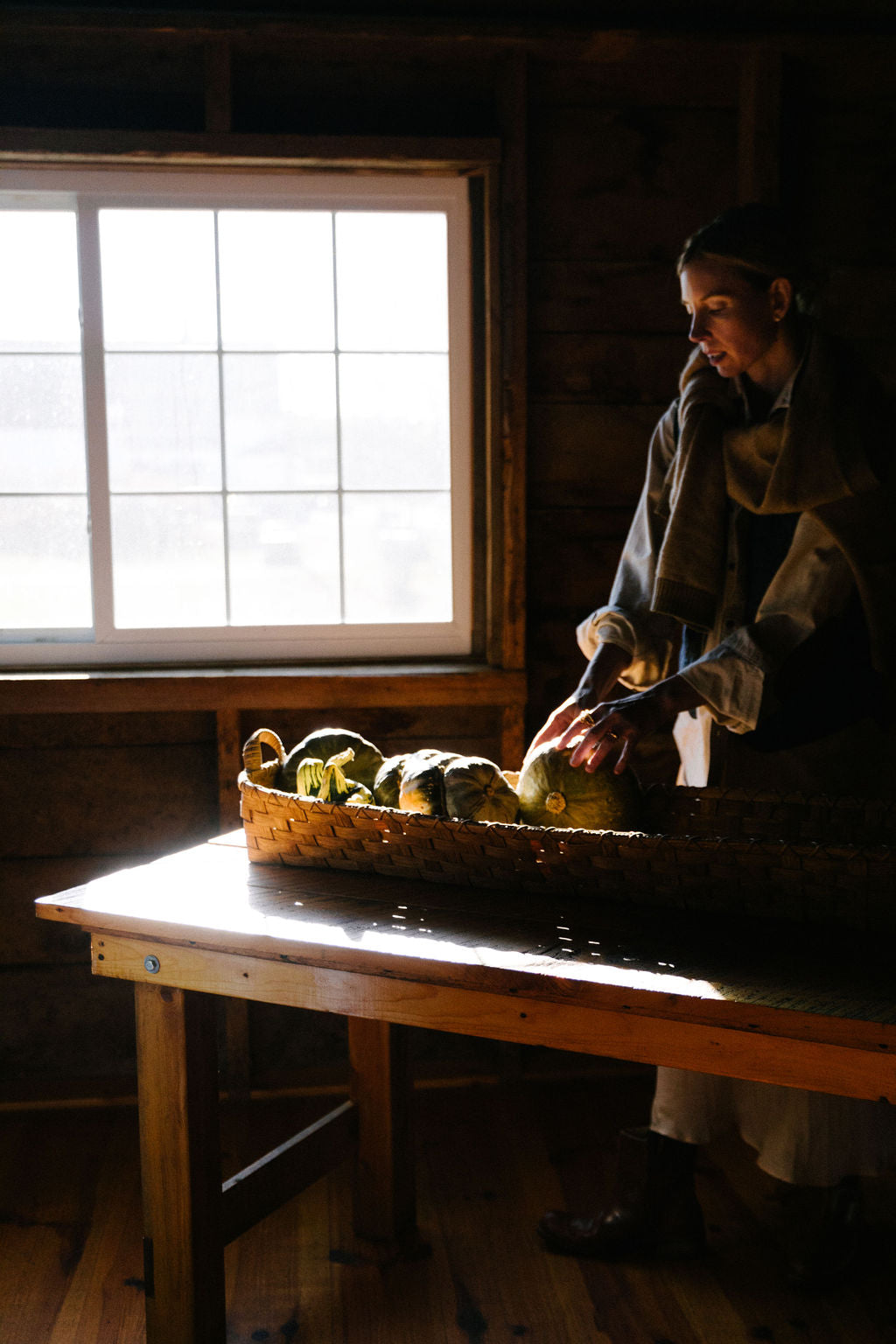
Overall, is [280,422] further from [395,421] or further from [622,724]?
[622,724]

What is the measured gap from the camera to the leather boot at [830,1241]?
183 cm

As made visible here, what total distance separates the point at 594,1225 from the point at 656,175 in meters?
2.17

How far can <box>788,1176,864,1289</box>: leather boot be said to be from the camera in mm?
1827

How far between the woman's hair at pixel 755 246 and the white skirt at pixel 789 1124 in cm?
125

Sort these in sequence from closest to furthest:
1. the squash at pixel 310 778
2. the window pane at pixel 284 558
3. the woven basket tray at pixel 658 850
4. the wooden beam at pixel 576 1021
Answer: the wooden beam at pixel 576 1021 → the woven basket tray at pixel 658 850 → the squash at pixel 310 778 → the window pane at pixel 284 558

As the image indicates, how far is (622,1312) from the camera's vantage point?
1770 mm

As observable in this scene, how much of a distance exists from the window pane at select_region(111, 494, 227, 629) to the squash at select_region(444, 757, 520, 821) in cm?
129

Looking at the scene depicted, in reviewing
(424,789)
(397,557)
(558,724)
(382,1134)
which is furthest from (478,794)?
(397,557)

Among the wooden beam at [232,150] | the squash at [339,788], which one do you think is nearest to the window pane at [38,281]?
the wooden beam at [232,150]

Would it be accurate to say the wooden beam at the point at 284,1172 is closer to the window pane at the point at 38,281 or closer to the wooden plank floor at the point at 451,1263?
the wooden plank floor at the point at 451,1263

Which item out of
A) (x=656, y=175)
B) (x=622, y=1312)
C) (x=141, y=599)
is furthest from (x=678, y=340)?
(x=622, y=1312)

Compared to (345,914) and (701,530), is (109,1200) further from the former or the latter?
(701,530)

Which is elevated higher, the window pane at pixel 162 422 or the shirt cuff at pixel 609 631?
the window pane at pixel 162 422

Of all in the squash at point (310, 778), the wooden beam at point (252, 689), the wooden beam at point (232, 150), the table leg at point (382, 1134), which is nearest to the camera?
the squash at point (310, 778)
